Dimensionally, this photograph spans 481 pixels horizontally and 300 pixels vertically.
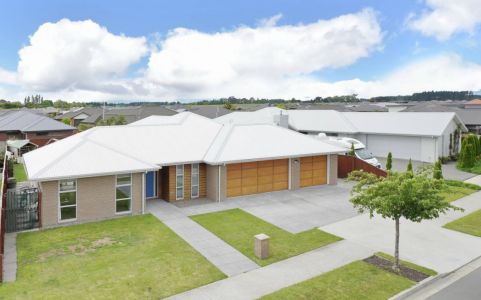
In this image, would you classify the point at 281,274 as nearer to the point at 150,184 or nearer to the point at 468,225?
the point at 468,225

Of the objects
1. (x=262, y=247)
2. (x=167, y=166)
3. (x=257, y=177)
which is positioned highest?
(x=167, y=166)

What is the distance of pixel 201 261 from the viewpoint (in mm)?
13438

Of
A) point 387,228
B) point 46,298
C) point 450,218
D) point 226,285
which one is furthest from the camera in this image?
point 450,218

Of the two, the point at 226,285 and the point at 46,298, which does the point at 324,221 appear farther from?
the point at 46,298

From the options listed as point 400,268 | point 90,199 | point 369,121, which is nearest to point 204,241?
point 90,199

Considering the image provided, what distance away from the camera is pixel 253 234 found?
16250 millimetres

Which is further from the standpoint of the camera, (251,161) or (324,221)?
(251,161)

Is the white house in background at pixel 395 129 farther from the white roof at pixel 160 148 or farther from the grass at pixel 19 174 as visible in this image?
the grass at pixel 19 174

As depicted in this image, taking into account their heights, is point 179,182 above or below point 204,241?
above

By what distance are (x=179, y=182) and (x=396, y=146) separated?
26.0 m

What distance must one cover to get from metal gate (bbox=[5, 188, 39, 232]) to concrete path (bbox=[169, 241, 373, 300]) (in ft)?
32.3

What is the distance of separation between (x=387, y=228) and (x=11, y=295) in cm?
1469

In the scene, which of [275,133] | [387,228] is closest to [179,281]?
[387,228]

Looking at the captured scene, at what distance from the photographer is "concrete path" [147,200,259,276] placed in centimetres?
1314
